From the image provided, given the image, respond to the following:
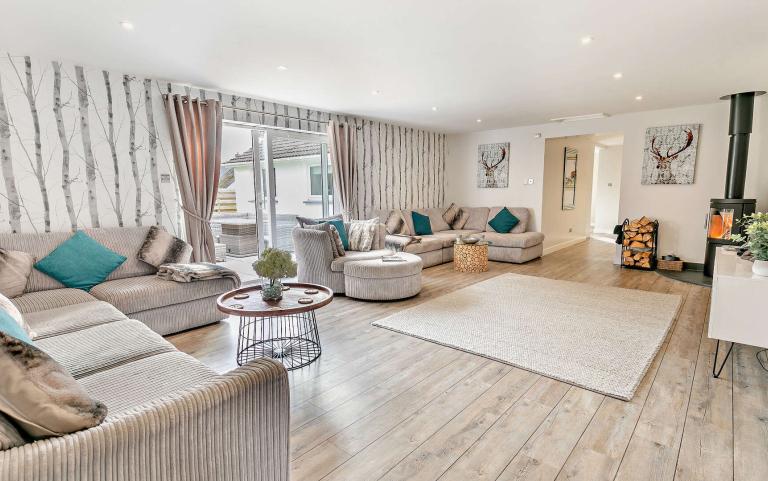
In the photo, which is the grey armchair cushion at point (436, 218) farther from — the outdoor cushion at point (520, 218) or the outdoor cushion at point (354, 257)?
the outdoor cushion at point (354, 257)

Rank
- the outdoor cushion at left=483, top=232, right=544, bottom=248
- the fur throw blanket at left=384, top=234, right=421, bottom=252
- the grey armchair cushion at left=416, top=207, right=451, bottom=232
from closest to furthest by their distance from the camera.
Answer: the fur throw blanket at left=384, top=234, right=421, bottom=252
the outdoor cushion at left=483, top=232, right=544, bottom=248
the grey armchair cushion at left=416, top=207, right=451, bottom=232

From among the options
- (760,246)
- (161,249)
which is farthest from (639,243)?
(161,249)

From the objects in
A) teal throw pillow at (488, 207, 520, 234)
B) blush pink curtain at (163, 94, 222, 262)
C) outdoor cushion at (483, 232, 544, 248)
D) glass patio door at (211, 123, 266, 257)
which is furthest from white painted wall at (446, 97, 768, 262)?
blush pink curtain at (163, 94, 222, 262)

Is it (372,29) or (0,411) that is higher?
(372,29)

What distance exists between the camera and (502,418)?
2160mm

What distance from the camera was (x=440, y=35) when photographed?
297 cm

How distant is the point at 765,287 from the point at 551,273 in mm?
3487

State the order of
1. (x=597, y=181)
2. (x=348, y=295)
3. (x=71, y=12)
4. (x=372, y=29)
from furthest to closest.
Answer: (x=597, y=181), (x=348, y=295), (x=372, y=29), (x=71, y=12)

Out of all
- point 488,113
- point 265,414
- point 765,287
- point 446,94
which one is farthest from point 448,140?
point 265,414

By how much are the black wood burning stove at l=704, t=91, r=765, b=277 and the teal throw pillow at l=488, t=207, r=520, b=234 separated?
2825mm

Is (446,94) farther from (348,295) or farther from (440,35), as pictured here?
(348,295)

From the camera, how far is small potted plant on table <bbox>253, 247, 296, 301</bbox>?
270cm

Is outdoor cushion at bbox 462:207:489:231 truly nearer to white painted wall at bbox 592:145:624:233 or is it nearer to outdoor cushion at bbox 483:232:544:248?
outdoor cushion at bbox 483:232:544:248

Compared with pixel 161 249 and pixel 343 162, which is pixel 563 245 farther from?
pixel 161 249
